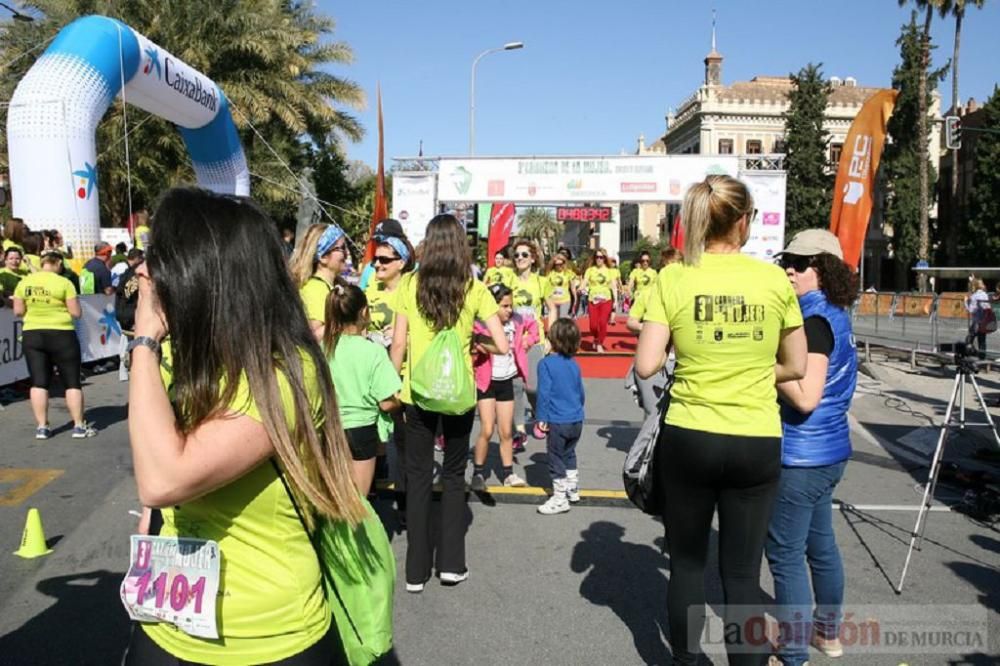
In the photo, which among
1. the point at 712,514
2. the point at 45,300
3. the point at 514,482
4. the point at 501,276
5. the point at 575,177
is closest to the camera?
the point at 712,514

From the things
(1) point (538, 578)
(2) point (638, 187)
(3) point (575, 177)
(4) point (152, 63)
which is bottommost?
(1) point (538, 578)

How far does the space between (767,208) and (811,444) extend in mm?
14267

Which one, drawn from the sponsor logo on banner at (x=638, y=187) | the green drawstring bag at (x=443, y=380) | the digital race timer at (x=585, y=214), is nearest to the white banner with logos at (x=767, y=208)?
the sponsor logo on banner at (x=638, y=187)

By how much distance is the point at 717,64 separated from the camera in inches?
2911

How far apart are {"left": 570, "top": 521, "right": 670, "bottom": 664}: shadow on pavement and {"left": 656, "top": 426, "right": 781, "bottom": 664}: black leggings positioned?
2.10ft

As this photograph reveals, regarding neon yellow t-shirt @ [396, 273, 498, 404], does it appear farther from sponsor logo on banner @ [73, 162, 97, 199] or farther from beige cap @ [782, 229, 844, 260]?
sponsor logo on banner @ [73, 162, 97, 199]

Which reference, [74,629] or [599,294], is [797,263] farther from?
[599,294]

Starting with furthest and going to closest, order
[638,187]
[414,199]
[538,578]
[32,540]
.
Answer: [414,199], [638,187], [32,540], [538,578]

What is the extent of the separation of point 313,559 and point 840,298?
95.6 inches

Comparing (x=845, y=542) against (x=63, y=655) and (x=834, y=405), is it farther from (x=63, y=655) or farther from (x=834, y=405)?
(x=63, y=655)

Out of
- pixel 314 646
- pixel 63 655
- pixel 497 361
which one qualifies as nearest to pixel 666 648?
pixel 314 646

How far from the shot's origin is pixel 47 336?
6.96m

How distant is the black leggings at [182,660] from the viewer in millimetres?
1645

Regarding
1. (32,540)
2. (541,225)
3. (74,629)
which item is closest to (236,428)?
(74,629)
